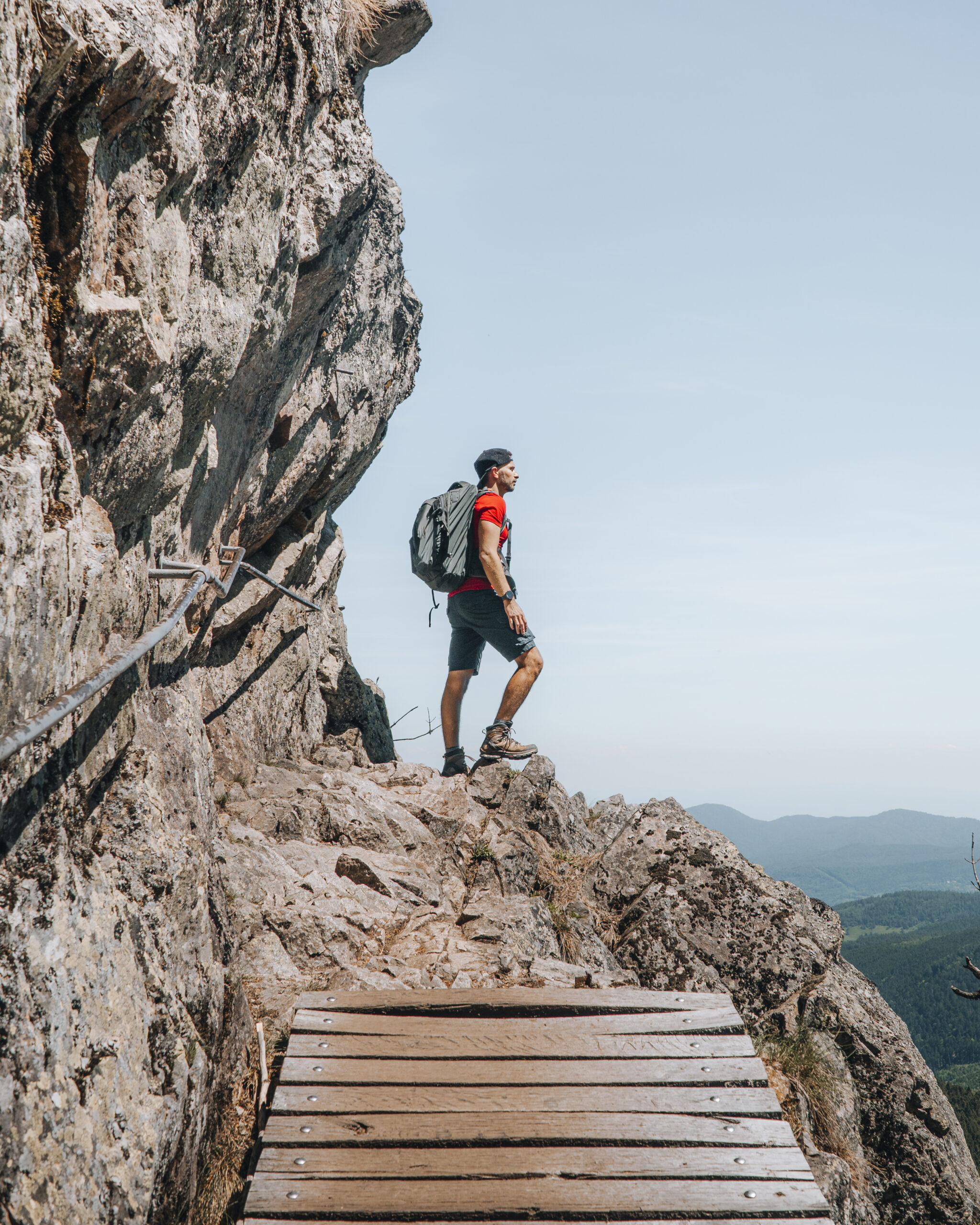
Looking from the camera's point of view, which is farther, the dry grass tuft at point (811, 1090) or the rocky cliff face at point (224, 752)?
the dry grass tuft at point (811, 1090)

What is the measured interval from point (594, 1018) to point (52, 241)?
6743 mm

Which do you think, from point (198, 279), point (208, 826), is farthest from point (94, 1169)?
point (198, 279)

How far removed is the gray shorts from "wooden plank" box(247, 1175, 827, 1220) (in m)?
8.92

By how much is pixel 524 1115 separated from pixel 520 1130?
127 millimetres

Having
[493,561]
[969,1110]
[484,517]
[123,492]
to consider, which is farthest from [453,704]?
[969,1110]

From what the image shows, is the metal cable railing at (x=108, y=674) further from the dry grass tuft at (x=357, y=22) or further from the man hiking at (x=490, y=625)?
the dry grass tuft at (x=357, y=22)

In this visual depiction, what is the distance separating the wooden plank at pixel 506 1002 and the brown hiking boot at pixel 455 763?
6908mm

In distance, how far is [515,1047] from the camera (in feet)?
20.1

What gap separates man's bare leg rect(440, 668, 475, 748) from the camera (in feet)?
45.5

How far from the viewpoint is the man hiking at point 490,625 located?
13078 millimetres

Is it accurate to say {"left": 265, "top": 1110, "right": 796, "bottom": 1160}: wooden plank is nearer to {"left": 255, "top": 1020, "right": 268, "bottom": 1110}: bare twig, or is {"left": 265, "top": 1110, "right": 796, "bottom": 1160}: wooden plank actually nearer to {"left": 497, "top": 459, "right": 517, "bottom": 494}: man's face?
{"left": 255, "top": 1020, "right": 268, "bottom": 1110}: bare twig

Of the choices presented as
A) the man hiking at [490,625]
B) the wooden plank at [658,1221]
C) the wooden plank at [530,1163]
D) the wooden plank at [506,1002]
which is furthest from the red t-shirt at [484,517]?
the wooden plank at [658,1221]

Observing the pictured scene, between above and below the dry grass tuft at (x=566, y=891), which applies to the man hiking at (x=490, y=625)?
above

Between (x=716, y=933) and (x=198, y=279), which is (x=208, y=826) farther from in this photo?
(x=716, y=933)
